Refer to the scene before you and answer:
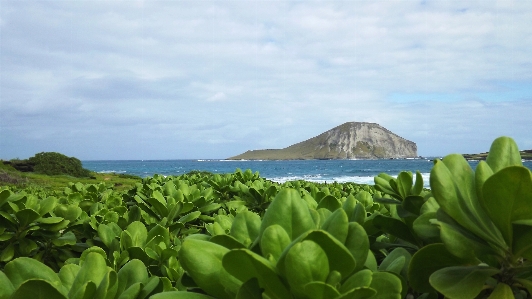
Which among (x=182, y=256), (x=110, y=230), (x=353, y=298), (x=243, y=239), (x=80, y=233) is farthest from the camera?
(x=80, y=233)

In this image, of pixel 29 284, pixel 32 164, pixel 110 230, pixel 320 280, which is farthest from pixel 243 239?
pixel 32 164

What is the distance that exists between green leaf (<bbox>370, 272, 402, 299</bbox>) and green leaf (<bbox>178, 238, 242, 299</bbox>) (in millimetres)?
322

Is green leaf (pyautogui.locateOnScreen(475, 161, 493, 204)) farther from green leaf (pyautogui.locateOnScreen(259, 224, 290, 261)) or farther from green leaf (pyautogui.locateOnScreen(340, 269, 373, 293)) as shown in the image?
green leaf (pyautogui.locateOnScreen(259, 224, 290, 261))

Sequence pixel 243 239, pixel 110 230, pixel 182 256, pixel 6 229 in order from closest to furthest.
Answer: pixel 182 256, pixel 243 239, pixel 110 230, pixel 6 229

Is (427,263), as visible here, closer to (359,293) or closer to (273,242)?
(359,293)

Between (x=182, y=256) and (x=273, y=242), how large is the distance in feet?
0.71

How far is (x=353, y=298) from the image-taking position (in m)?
0.84

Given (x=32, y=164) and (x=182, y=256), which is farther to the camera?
(x=32, y=164)

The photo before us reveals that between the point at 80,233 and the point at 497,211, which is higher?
the point at 497,211

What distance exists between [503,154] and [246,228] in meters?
0.73

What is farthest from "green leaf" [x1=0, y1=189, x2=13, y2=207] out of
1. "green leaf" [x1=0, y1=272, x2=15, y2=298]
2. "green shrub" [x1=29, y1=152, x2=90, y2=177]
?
"green shrub" [x1=29, y1=152, x2=90, y2=177]

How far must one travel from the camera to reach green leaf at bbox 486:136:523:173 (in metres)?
1.08

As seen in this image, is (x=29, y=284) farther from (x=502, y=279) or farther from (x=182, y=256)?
(x=502, y=279)

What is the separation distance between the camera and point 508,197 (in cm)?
90
